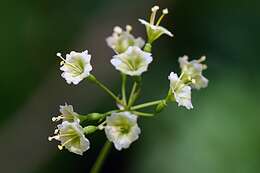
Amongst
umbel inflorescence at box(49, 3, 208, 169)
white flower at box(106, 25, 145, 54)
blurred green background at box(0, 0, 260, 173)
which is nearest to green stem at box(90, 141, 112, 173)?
umbel inflorescence at box(49, 3, 208, 169)

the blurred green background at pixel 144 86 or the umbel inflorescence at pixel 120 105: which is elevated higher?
the umbel inflorescence at pixel 120 105

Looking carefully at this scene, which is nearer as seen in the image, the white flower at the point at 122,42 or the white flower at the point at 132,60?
the white flower at the point at 132,60

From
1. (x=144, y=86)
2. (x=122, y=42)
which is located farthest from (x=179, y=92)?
(x=144, y=86)

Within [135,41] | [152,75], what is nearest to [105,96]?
[152,75]

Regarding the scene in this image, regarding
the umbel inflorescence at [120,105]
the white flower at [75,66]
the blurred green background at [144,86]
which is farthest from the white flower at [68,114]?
the blurred green background at [144,86]

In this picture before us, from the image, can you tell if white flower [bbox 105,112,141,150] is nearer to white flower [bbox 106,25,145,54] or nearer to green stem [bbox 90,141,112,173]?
green stem [bbox 90,141,112,173]

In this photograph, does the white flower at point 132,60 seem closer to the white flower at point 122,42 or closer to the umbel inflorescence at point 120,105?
the umbel inflorescence at point 120,105
